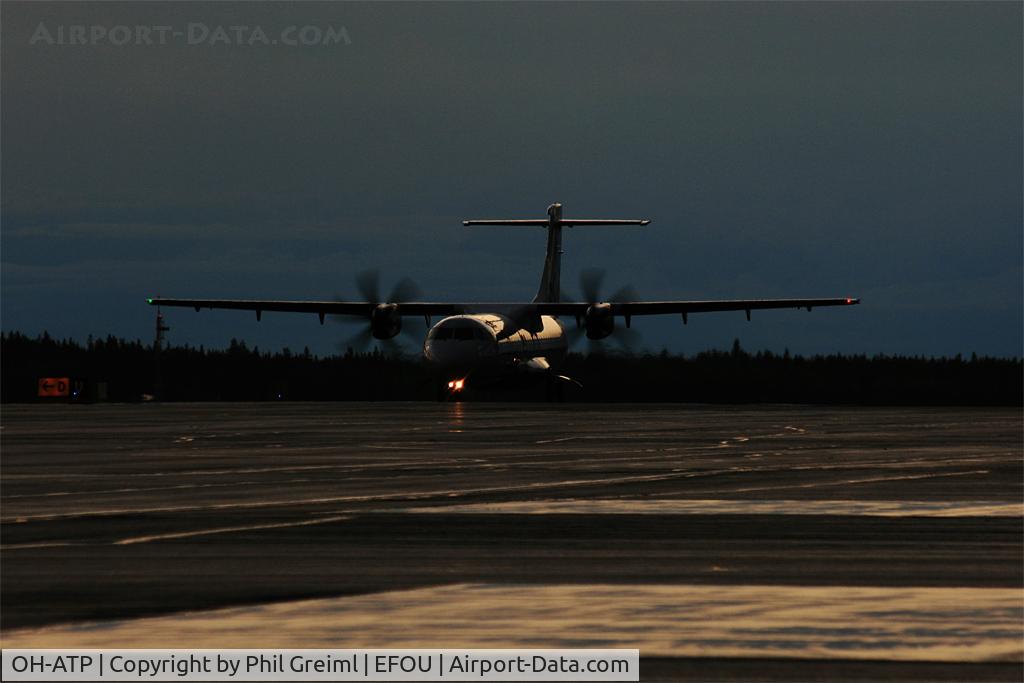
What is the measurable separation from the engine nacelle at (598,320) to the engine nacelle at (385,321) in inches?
315

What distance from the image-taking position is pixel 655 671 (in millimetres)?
7562

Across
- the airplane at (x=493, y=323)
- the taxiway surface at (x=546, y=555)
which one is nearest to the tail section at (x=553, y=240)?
the airplane at (x=493, y=323)

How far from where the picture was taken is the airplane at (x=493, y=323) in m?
61.0

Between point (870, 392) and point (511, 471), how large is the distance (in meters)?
66.9

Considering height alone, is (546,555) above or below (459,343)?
below

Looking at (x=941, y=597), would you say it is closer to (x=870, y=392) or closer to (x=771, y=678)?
(x=771, y=678)

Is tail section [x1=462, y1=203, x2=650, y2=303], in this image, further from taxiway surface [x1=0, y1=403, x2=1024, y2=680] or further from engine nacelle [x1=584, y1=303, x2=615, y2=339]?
taxiway surface [x1=0, y1=403, x2=1024, y2=680]

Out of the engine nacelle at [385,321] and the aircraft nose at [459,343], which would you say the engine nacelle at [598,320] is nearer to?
the aircraft nose at [459,343]

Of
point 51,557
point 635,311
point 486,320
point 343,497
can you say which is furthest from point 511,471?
point 635,311

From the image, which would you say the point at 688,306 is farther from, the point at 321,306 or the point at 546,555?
the point at 546,555

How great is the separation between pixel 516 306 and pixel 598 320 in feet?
11.9

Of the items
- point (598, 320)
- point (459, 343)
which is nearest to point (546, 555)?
point (459, 343)

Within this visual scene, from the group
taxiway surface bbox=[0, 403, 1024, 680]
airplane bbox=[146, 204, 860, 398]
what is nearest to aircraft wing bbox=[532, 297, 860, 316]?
airplane bbox=[146, 204, 860, 398]

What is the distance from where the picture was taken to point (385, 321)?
216 ft
